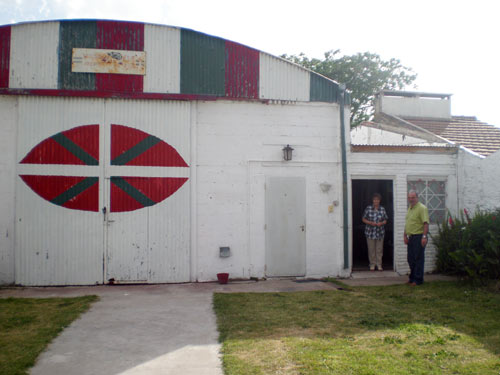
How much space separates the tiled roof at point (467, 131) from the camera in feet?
34.2

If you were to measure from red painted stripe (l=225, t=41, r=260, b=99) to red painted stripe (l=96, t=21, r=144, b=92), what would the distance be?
1867 mm

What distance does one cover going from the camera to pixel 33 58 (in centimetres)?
862

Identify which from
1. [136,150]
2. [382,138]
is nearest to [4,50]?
[136,150]

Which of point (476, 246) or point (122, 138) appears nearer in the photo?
point (476, 246)

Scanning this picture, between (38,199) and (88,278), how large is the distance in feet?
6.18

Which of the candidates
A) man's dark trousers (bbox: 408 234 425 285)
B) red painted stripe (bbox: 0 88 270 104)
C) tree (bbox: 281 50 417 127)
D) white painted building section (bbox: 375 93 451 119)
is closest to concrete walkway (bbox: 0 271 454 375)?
man's dark trousers (bbox: 408 234 425 285)

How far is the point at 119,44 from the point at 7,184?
3.64 metres

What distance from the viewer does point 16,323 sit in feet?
18.6

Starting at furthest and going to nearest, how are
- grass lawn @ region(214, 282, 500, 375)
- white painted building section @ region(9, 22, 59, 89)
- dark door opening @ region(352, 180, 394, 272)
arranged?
dark door opening @ region(352, 180, 394, 272) → white painted building section @ region(9, 22, 59, 89) → grass lawn @ region(214, 282, 500, 375)

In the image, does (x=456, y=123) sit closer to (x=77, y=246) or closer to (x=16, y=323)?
(x=77, y=246)

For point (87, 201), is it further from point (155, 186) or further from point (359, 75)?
point (359, 75)

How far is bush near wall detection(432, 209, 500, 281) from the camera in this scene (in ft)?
25.5

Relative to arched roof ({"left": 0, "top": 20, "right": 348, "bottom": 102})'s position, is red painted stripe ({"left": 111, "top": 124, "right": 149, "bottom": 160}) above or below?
below

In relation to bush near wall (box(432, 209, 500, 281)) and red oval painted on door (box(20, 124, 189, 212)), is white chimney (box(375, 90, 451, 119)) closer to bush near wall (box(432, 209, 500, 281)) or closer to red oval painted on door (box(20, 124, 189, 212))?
bush near wall (box(432, 209, 500, 281))
